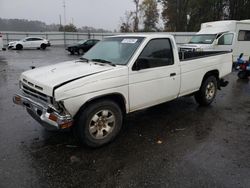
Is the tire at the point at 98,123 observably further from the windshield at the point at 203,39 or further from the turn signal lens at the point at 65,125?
the windshield at the point at 203,39

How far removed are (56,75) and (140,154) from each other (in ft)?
6.11

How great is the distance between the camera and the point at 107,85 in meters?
3.78

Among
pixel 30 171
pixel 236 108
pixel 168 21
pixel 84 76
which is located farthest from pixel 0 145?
pixel 168 21

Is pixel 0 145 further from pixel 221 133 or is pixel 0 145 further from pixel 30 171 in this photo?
pixel 221 133

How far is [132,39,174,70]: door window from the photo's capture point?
4.26m

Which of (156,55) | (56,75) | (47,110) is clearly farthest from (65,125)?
(156,55)

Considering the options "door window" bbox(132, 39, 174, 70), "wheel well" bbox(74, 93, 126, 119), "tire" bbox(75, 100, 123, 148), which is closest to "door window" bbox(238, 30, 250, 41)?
"door window" bbox(132, 39, 174, 70)

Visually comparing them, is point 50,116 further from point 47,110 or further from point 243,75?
point 243,75

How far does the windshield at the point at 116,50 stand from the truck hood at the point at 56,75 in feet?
1.07

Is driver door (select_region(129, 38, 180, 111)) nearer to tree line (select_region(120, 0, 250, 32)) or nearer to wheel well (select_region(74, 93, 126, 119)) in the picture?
wheel well (select_region(74, 93, 126, 119))

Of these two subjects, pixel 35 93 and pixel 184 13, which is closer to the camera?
pixel 35 93

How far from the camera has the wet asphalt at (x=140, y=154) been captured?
313 centimetres

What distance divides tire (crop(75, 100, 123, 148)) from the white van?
11.4 m

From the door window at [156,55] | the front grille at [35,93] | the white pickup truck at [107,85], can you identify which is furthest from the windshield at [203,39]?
the front grille at [35,93]
